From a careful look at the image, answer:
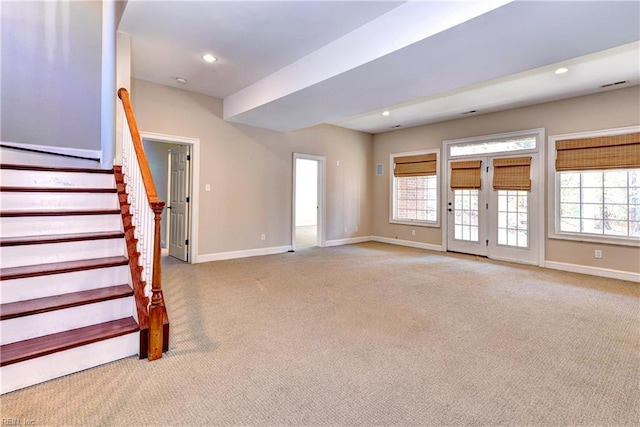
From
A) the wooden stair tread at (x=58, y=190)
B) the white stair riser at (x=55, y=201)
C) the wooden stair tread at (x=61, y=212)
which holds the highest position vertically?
the wooden stair tread at (x=58, y=190)

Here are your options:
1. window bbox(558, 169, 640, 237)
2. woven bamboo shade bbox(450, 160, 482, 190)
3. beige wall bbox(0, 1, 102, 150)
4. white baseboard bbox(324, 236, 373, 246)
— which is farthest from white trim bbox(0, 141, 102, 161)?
window bbox(558, 169, 640, 237)

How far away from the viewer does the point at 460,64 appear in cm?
301

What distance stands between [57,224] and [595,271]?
6554mm

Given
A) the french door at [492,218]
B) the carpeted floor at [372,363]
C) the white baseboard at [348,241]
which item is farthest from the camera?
the white baseboard at [348,241]

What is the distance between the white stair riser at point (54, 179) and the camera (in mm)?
2623

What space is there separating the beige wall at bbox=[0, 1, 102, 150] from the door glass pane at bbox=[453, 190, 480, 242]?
6.27 metres

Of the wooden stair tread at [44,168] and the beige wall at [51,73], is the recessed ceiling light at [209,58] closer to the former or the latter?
the wooden stair tread at [44,168]

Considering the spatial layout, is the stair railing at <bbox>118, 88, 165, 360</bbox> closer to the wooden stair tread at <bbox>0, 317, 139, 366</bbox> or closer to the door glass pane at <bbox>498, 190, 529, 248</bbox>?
the wooden stair tread at <bbox>0, 317, 139, 366</bbox>

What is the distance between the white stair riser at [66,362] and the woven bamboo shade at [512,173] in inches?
225

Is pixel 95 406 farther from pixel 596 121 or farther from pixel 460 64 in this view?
pixel 596 121

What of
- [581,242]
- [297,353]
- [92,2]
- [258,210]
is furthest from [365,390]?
[92,2]

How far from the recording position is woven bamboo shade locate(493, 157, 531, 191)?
5129mm

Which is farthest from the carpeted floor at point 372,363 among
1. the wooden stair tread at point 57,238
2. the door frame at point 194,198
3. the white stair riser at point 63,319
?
the door frame at point 194,198

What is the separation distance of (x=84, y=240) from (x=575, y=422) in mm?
3360
